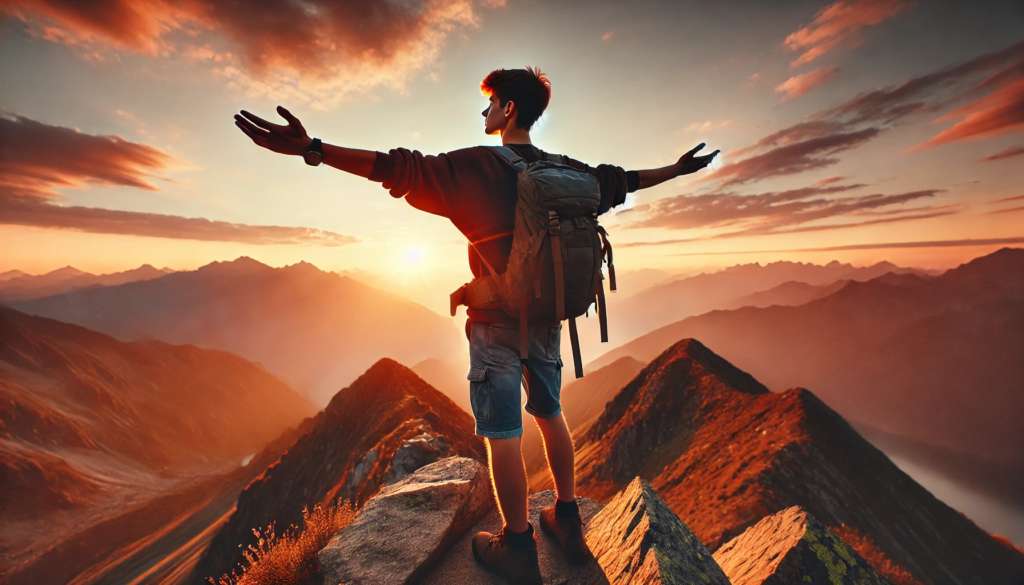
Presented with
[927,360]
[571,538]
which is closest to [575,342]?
[571,538]

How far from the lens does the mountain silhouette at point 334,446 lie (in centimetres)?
2403

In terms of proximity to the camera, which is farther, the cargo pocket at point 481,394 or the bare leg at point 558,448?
the bare leg at point 558,448

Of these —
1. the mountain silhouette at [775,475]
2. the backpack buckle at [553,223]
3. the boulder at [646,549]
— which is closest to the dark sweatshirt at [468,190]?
the backpack buckle at [553,223]

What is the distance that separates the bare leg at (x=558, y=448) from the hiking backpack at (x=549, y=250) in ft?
2.58

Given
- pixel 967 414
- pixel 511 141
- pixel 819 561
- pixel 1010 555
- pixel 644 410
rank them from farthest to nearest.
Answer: pixel 967 414
pixel 644 410
pixel 1010 555
pixel 819 561
pixel 511 141

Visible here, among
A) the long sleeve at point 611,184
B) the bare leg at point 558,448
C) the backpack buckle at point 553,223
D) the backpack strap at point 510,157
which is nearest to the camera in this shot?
the backpack buckle at point 553,223

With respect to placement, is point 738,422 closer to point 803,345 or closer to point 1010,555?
point 1010,555

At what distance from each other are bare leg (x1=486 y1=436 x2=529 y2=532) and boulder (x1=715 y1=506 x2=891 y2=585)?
209 centimetres

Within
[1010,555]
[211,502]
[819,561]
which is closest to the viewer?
[819,561]

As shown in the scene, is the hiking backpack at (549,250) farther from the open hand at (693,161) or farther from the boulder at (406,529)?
the boulder at (406,529)

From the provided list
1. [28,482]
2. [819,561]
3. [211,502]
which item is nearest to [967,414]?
[819,561]

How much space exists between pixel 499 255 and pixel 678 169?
2.27 m

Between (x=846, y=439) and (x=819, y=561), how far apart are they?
21.9 meters

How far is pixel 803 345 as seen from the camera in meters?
190
